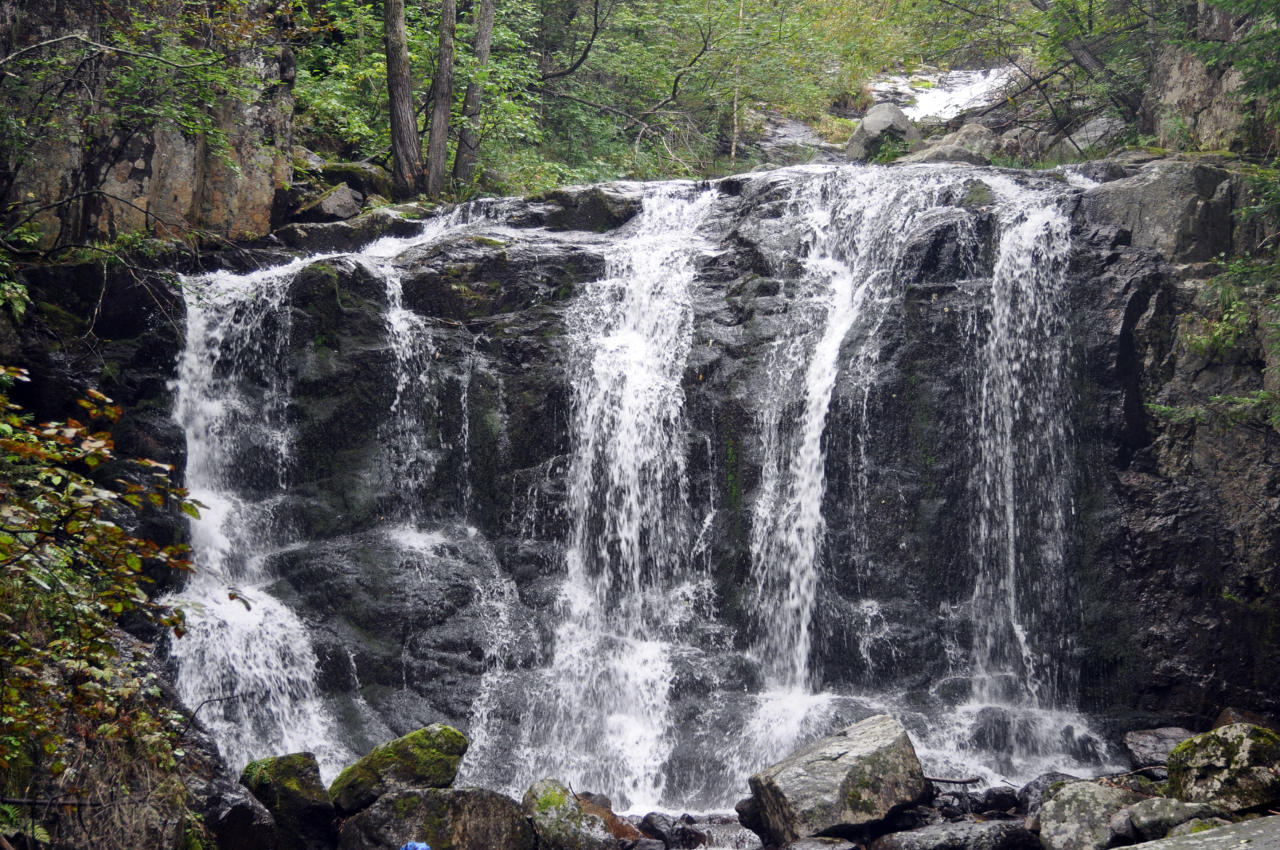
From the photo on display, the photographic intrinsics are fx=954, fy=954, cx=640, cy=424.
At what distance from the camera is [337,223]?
13.9m

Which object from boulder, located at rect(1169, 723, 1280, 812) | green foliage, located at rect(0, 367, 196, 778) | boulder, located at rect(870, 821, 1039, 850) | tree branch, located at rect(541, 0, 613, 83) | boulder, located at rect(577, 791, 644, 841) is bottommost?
boulder, located at rect(577, 791, 644, 841)

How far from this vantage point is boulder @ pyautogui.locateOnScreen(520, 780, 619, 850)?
7.28 m

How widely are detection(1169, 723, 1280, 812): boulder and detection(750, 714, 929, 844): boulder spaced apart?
1.92 metres

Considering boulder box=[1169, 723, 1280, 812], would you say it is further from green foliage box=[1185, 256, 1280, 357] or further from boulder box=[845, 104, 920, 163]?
boulder box=[845, 104, 920, 163]

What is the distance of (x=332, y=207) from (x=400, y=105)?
272 cm

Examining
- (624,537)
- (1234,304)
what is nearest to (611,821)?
(624,537)

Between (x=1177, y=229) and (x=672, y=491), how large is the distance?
6.52 metres

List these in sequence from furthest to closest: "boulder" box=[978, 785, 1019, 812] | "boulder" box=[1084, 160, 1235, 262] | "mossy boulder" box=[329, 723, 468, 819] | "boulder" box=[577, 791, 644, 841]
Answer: "boulder" box=[1084, 160, 1235, 262] < "boulder" box=[978, 785, 1019, 812] < "boulder" box=[577, 791, 644, 841] < "mossy boulder" box=[329, 723, 468, 819]

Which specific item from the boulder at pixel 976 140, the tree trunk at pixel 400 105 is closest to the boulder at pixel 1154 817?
the boulder at pixel 976 140

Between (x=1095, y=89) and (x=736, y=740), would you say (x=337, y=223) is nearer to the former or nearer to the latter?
(x=736, y=740)

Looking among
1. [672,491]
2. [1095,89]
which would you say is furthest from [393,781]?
[1095,89]

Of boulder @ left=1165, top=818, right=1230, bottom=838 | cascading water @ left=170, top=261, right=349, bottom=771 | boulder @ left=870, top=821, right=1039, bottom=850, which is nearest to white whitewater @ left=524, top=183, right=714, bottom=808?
cascading water @ left=170, top=261, right=349, bottom=771

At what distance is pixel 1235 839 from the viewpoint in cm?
427

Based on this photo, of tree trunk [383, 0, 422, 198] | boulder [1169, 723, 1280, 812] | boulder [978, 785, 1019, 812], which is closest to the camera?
boulder [1169, 723, 1280, 812]
